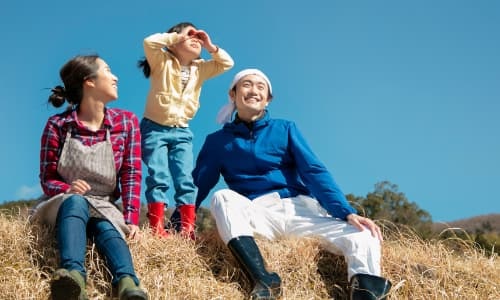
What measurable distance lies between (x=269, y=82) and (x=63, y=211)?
2195 mm

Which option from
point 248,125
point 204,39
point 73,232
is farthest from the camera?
point 204,39

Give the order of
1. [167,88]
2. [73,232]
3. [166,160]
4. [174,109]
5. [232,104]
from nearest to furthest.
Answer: [73,232] → [232,104] → [166,160] → [174,109] → [167,88]

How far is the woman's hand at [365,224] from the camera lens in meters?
4.41

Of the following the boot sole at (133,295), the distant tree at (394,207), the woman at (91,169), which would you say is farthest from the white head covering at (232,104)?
the distant tree at (394,207)

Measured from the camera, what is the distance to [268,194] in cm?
491

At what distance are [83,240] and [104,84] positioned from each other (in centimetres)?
146

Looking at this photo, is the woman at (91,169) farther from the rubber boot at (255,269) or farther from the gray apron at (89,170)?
the rubber boot at (255,269)

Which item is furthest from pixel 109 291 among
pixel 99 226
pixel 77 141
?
pixel 77 141

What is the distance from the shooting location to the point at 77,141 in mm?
4582

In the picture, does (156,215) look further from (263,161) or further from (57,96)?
(57,96)

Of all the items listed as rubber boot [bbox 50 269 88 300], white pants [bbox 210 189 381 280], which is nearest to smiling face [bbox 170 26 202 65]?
white pants [bbox 210 189 381 280]

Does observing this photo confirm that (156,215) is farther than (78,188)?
Yes

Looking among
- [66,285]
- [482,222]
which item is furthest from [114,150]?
[482,222]

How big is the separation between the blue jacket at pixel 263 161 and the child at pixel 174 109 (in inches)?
16.9
